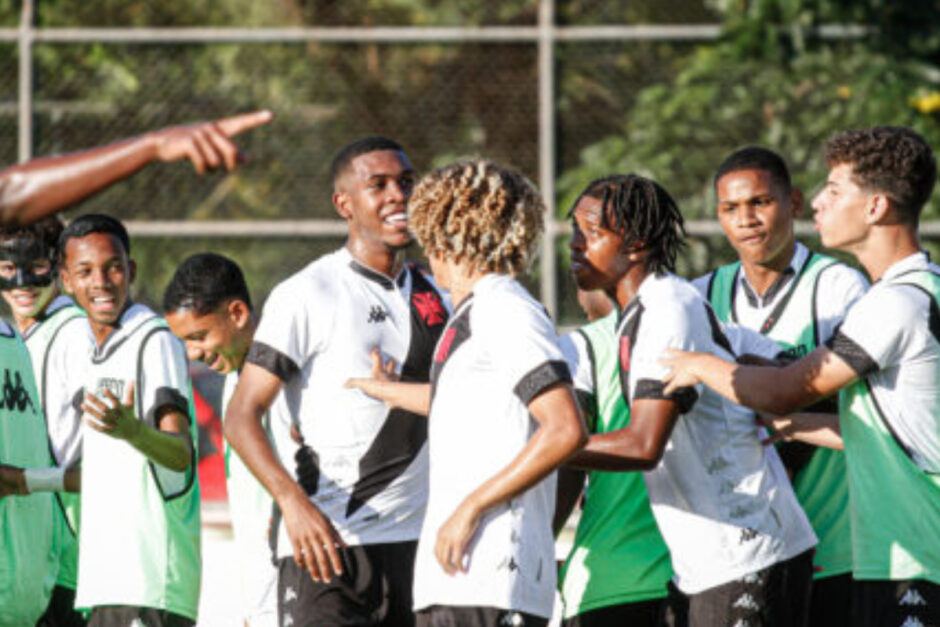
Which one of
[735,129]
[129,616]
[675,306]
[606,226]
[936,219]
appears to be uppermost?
[735,129]

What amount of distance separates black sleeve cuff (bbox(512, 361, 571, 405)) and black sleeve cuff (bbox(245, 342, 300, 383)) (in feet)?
4.37

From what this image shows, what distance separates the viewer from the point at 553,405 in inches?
175

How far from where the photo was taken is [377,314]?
19.1 feet

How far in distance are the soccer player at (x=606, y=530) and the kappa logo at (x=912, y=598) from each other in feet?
2.77

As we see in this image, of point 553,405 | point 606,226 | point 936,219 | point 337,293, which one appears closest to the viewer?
point 553,405

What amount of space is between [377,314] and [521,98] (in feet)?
20.2

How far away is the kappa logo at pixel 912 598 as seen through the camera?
16.6ft

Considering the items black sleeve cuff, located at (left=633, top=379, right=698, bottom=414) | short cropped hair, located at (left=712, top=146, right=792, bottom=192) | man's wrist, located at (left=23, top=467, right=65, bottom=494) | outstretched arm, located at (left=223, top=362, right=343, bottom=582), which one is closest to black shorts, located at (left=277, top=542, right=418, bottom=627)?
outstretched arm, located at (left=223, top=362, right=343, bottom=582)

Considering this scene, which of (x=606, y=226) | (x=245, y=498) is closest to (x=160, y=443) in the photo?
(x=245, y=498)

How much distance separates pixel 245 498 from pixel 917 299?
287 cm

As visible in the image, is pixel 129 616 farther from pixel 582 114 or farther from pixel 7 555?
pixel 582 114

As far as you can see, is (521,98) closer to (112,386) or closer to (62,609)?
(112,386)

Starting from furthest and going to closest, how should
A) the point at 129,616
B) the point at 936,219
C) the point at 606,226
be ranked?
the point at 936,219 → the point at 129,616 → the point at 606,226

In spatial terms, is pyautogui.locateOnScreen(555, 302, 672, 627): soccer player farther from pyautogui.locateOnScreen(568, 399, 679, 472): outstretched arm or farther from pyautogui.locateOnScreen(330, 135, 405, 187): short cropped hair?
pyautogui.locateOnScreen(330, 135, 405, 187): short cropped hair
